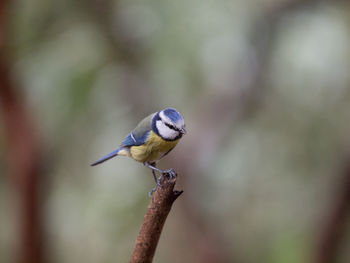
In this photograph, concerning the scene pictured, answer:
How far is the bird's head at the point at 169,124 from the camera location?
2.52 feet

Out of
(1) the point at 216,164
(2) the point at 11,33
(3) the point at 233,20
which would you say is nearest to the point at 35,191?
(2) the point at 11,33

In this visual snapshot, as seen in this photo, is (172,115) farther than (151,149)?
No

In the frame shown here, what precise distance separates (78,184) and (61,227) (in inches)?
11.6

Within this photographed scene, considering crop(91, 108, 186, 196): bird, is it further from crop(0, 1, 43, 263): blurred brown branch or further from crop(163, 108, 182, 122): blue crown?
crop(0, 1, 43, 263): blurred brown branch

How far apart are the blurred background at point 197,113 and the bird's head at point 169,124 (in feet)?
5.70

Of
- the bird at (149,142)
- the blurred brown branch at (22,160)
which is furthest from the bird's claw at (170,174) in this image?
the blurred brown branch at (22,160)

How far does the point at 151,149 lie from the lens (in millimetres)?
970

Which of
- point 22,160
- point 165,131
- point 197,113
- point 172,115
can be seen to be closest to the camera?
point 172,115

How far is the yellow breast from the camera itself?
0.95 m

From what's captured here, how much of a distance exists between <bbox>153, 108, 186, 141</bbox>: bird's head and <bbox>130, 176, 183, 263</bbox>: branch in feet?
0.25

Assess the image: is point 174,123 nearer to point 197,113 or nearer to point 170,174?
point 170,174

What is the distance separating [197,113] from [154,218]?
2284mm

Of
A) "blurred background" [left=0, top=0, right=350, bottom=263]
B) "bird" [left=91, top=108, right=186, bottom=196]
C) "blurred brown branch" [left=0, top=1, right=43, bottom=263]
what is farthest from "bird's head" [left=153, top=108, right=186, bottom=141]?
"blurred background" [left=0, top=0, right=350, bottom=263]

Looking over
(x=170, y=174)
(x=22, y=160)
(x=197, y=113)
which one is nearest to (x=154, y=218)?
(x=170, y=174)
